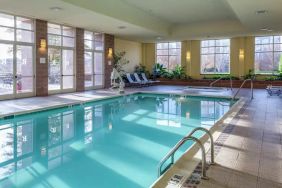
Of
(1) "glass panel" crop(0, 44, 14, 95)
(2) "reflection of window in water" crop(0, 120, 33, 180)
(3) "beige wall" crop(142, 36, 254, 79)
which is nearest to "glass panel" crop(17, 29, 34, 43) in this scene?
(1) "glass panel" crop(0, 44, 14, 95)

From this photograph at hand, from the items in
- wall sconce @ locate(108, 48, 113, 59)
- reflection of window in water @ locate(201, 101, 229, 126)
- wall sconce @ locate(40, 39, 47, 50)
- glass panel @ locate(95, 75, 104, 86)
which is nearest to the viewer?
reflection of window in water @ locate(201, 101, 229, 126)

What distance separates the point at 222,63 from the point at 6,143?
48.8ft

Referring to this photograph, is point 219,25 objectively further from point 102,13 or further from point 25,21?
point 25,21

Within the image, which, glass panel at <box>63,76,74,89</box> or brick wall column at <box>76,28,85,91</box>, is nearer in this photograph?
glass panel at <box>63,76,74,89</box>

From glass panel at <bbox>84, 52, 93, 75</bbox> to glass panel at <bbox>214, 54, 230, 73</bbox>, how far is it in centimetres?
805

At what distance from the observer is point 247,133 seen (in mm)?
5301

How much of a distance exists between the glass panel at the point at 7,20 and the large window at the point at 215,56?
11695 millimetres

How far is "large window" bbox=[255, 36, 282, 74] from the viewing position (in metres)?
16.3

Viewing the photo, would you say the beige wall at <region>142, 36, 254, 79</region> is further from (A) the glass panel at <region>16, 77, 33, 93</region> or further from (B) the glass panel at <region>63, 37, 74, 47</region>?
(A) the glass panel at <region>16, 77, 33, 93</region>

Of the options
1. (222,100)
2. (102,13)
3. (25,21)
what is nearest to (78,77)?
(25,21)

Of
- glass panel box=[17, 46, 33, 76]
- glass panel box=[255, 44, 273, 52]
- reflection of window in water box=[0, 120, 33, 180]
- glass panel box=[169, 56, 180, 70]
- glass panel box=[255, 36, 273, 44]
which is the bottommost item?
reflection of window in water box=[0, 120, 33, 180]

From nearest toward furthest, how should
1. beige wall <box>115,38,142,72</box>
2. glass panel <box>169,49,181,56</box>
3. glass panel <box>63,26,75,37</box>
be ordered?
glass panel <box>63,26,75,37</box>, beige wall <box>115,38,142,72</box>, glass panel <box>169,49,181,56</box>

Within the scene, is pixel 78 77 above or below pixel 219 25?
below

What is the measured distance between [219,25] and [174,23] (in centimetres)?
236
